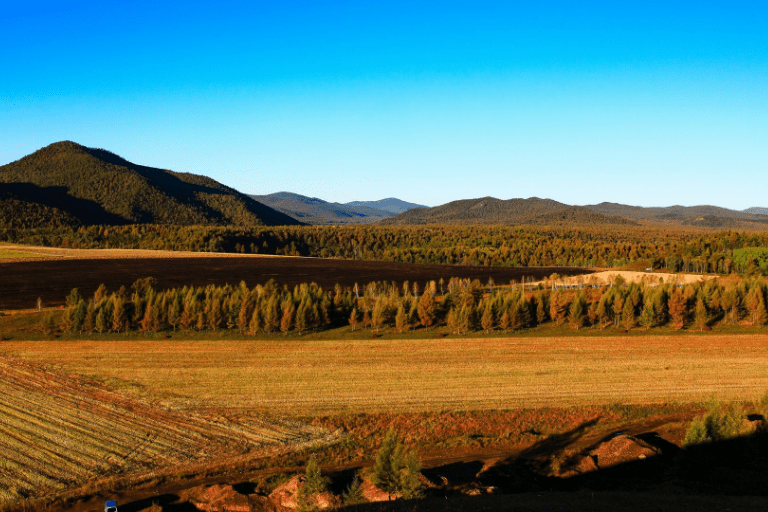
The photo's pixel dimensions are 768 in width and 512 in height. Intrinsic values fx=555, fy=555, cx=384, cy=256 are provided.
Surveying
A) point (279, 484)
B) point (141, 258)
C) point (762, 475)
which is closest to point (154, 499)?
point (279, 484)

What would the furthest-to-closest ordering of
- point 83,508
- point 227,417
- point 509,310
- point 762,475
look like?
point 509,310 < point 227,417 < point 762,475 < point 83,508

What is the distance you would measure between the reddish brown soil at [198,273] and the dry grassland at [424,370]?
107 feet

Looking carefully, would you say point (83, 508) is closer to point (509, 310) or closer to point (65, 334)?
point (65, 334)

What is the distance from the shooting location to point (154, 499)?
21484mm

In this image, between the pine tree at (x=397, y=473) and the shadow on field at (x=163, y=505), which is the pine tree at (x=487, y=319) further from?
the shadow on field at (x=163, y=505)

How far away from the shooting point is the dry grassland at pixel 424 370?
115 feet

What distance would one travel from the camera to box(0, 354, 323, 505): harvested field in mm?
23906

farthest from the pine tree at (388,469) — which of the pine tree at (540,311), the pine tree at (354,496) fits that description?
the pine tree at (540,311)

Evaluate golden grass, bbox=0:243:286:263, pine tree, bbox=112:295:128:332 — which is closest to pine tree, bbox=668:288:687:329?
pine tree, bbox=112:295:128:332

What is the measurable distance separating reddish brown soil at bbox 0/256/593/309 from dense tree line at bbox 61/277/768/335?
741 inches

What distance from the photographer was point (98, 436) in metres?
27.8

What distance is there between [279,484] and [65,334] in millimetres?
41851

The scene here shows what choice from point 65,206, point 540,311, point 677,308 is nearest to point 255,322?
point 540,311

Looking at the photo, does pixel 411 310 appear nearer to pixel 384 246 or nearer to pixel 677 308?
pixel 677 308
